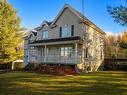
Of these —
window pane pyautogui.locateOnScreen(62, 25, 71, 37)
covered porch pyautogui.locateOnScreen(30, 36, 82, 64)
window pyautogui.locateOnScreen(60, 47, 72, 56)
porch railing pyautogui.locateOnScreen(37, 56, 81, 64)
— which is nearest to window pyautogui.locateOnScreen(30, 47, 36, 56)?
covered porch pyautogui.locateOnScreen(30, 36, 82, 64)

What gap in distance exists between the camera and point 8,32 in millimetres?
42875

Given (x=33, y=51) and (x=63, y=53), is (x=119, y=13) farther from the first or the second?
(x=33, y=51)

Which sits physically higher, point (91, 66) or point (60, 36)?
point (60, 36)

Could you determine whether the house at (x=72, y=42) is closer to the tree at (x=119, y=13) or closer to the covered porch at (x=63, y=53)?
the covered porch at (x=63, y=53)

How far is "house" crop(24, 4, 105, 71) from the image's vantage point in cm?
3334

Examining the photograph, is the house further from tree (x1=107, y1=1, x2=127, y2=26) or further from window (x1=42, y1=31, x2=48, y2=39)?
tree (x1=107, y1=1, x2=127, y2=26)

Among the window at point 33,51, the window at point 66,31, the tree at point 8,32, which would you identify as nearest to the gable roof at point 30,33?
the tree at point 8,32

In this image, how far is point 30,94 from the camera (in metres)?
15.0

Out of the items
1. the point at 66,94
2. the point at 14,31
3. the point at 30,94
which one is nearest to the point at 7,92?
the point at 30,94

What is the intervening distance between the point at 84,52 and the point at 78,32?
303cm

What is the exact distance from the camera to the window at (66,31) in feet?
115

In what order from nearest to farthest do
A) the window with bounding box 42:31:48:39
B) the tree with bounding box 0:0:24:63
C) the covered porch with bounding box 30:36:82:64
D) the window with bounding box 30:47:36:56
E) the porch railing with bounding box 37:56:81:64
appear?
the porch railing with bounding box 37:56:81:64 < the covered porch with bounding box 30:36:82:64 < the window with bounding box 42:31:48:39 < the tree with bounding box 0:0:24:63 < the window with bounding box 30:47:36:56

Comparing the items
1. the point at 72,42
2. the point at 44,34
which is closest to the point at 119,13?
the point at 72,42

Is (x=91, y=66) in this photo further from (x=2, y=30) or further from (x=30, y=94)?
(x=30, y=94)
